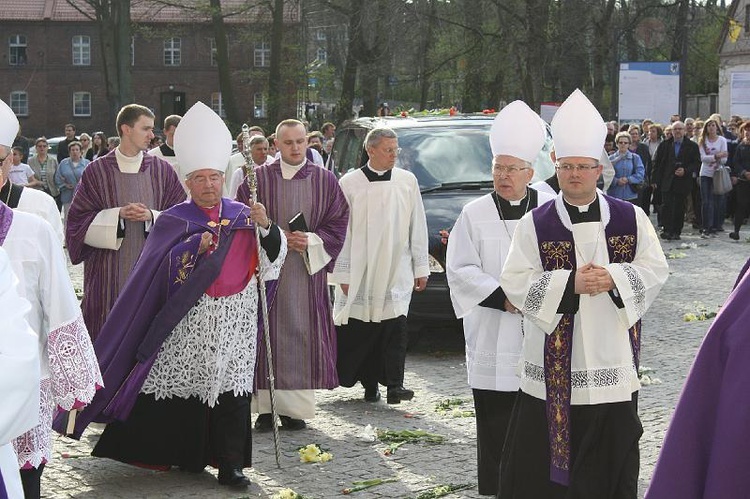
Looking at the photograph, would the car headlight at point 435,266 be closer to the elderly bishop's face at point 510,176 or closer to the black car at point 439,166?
the black car at point 439,166

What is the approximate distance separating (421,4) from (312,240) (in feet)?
71.9

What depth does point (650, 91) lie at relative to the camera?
101ft

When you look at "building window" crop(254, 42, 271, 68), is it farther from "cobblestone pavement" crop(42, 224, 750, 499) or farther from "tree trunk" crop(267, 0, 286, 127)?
"cobblestone pavement" crop(42, 224, 750, 499)

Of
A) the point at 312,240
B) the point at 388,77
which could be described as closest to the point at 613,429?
the point at 312,240

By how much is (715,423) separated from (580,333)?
9.40 ft

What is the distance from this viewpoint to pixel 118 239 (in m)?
8.95

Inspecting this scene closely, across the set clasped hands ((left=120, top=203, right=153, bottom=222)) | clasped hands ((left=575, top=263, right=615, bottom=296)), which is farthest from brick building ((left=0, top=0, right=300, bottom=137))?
clasped hands ((left=575, top=263, right=615, bottom=296))

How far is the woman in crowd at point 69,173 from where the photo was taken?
2234cm

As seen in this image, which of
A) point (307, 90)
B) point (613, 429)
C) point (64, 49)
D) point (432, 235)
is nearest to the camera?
point (613, 429)

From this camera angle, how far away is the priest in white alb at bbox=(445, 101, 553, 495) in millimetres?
6855

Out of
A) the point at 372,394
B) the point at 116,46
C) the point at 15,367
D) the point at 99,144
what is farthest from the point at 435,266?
the point at 116,46

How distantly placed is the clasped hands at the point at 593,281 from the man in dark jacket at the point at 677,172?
15905mm

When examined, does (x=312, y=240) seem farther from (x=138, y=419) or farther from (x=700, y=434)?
(x=700, y=434)

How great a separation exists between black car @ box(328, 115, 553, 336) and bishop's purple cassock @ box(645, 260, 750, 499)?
28.1 feet
